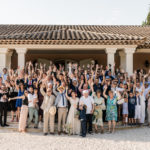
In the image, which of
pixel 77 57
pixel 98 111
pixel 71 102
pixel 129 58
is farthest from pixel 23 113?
pixel 77 57

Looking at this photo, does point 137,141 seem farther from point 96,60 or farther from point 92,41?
point 96,60

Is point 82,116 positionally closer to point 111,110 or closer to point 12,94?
point 111,110

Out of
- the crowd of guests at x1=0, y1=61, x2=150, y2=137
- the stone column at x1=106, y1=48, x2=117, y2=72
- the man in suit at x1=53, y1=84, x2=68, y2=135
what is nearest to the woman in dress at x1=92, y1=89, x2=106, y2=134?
the crowd of guests at x1=0, y1=61, x2=150, y2=137

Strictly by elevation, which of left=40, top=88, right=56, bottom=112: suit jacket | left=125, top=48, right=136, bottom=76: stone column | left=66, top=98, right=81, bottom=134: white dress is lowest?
left=66, top=98, right=81, bottom=134: white dress

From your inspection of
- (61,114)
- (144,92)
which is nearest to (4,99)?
(61,114)

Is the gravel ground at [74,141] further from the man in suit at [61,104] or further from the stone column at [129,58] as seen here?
the stone column at [129,58]

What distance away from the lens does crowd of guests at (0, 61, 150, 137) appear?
611 centimetres

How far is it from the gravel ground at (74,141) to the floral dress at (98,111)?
0.45 meters

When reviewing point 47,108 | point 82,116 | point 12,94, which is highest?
point 12,94

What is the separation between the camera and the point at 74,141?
542 cm

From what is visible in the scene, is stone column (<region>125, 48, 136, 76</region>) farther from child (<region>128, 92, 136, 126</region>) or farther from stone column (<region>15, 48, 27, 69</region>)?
stone column (<region>15, 48, 27, 69</region>)

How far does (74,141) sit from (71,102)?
1.29 meters

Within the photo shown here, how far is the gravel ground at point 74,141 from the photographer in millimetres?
4953

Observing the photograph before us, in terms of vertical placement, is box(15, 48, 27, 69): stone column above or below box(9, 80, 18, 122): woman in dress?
above
